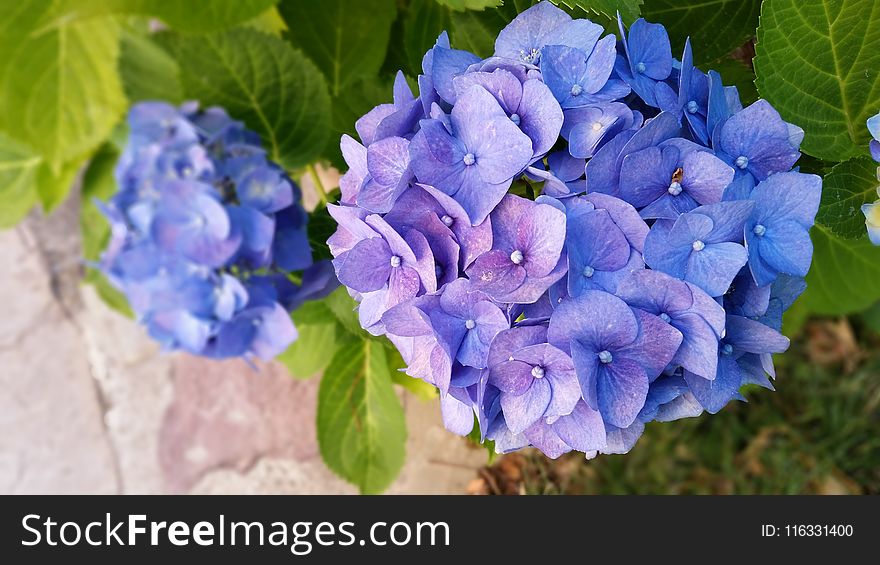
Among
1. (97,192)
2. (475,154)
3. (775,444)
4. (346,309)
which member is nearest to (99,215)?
(97,192)

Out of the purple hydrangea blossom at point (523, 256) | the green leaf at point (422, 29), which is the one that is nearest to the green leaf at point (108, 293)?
the green leaf at point (422, 29)

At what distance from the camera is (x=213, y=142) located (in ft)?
2.68

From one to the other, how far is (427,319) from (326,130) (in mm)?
419

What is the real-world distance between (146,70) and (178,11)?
415mm

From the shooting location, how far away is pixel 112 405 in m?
1.67

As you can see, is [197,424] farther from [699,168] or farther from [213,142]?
[699,168]

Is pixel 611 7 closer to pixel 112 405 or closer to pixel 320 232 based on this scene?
pixel 320 232

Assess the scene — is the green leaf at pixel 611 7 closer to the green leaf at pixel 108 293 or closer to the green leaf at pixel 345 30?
the green leaf at pixel 345 30

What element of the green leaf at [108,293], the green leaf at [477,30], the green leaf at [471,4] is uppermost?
the green leaf at [471,4]

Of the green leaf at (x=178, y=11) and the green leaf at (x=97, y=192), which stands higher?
the green leaf at (x=178, y=11)

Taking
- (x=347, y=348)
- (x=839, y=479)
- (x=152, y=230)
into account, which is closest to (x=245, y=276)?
(x=152, y=230)

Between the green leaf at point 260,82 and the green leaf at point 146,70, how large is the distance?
0.12 metres

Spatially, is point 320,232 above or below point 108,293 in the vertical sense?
above

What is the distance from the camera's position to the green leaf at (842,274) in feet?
3.17
